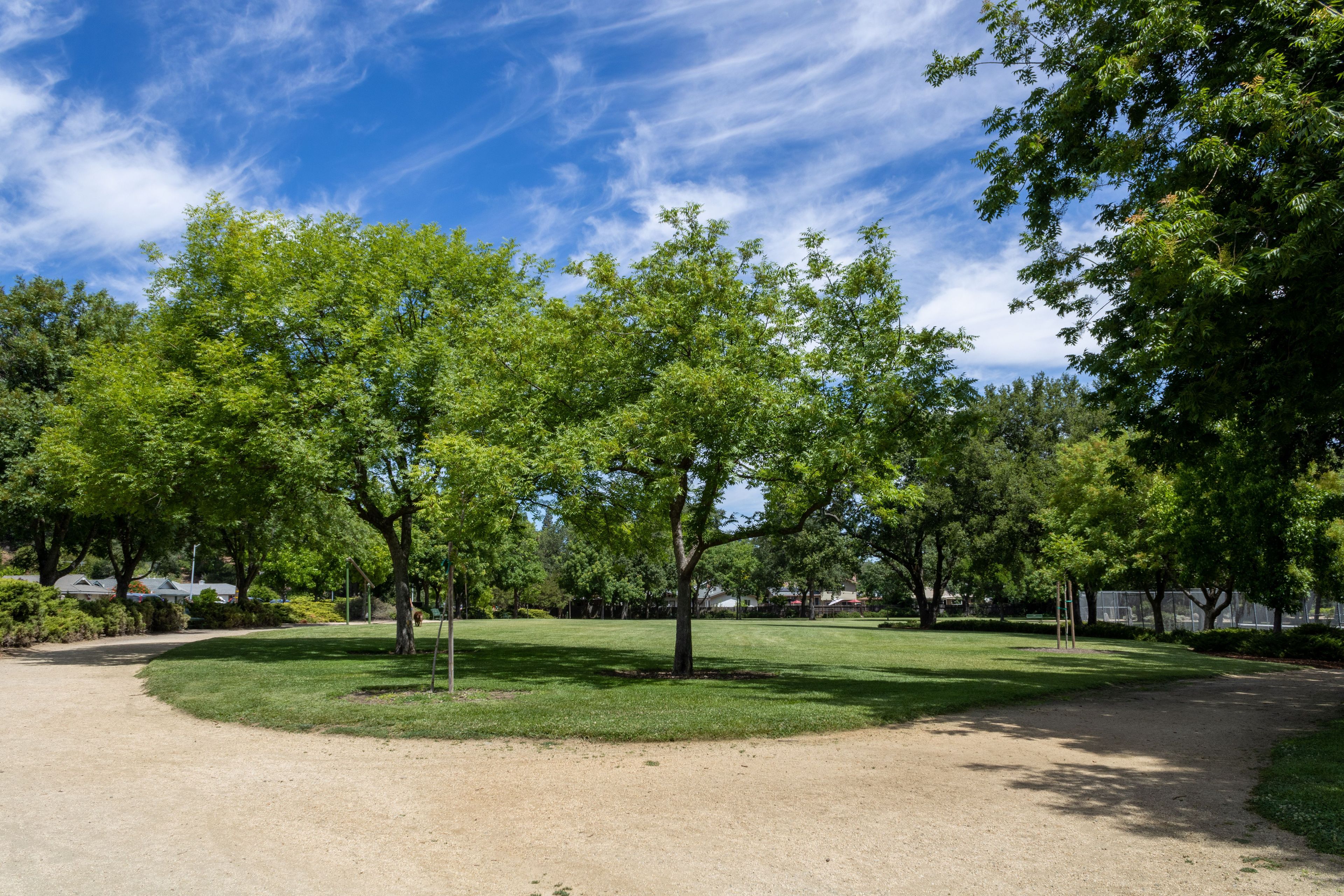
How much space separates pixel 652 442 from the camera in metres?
14.1

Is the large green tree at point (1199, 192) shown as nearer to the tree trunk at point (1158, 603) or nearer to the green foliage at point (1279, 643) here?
the green foliage at point (1279, 643)

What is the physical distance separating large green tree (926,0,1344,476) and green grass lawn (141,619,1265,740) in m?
6.21

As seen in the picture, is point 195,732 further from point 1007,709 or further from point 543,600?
point 543,600

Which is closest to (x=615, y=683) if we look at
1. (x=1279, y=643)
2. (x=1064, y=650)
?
(x=1064, y=650)

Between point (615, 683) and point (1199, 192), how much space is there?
12255 millimetres

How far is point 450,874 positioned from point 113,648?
23.3 meters

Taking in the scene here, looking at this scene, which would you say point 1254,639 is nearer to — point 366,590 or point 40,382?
point 40,382

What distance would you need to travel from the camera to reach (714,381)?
13.5m

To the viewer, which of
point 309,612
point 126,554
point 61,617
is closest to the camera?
point 61,617

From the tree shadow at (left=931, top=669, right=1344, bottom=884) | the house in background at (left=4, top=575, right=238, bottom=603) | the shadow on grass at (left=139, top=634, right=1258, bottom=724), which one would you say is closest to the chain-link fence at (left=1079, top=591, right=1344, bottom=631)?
the shadow on grass at (left=139, top=634, right=1258, bottom=724)

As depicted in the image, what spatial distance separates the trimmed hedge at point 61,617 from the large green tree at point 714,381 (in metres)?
16.7

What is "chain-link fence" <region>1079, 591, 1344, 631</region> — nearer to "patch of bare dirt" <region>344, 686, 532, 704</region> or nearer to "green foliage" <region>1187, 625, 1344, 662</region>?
"green foliage" <region>1187, 625, 1344, 662</region>

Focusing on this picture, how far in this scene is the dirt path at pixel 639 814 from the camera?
502 centimetres

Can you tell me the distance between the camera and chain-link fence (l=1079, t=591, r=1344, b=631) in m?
40.6
